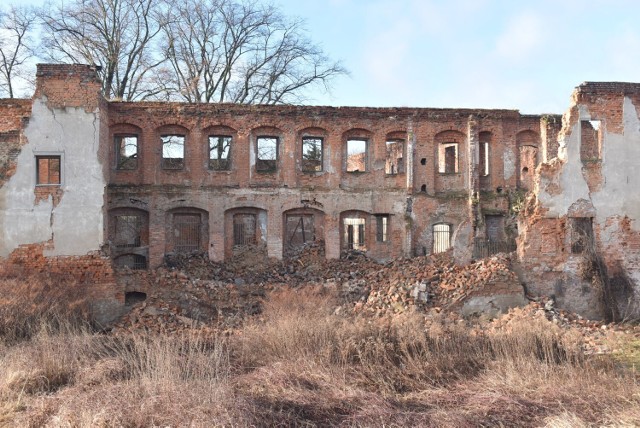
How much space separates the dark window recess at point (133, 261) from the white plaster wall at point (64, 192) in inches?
139

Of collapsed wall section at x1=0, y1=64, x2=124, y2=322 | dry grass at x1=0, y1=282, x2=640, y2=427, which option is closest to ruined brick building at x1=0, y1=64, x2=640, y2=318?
collapsed wall section at x1=0, y1=64, x2=124, y2=322

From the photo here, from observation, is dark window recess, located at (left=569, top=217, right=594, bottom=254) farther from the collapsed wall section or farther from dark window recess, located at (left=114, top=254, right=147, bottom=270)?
dark window recess, located at (left=114, top=254, right=147, bottom=270)

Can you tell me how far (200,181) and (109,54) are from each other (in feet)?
39.1

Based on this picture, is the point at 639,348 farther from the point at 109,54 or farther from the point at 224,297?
the point at 109,54

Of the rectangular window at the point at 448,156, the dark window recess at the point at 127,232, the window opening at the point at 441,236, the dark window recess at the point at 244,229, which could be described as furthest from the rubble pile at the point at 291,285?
the rectangular window at the point at 448,156

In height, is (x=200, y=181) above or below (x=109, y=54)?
below

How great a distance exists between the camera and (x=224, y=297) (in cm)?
1661

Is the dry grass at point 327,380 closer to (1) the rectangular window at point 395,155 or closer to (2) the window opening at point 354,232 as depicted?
(1) the rectangular window at point 395,155

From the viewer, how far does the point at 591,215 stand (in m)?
16.4

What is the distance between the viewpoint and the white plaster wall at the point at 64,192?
52.1 feet

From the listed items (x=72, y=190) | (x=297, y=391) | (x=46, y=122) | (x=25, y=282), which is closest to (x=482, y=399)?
(x=297, y=391)

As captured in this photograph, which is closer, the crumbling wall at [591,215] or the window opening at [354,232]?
the crumbling wall at [591,215]

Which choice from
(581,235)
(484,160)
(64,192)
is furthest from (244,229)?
(581,235)

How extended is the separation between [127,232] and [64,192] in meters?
4.21
